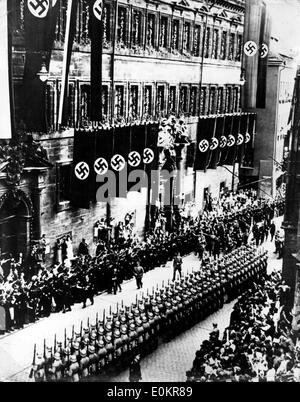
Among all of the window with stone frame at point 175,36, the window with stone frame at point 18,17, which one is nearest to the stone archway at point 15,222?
the window with stone frame at point 18,17

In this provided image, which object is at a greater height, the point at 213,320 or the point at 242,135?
the point at 242,135

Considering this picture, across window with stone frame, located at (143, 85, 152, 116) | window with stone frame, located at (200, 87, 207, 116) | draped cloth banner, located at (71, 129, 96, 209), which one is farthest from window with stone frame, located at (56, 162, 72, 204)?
window with stone frame, located at (200, 87, 207, 116)

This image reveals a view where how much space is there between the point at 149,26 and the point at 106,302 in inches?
350

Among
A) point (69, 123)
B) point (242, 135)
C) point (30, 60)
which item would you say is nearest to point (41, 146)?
point (69, 123)

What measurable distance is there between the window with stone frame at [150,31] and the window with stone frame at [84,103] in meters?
2.82

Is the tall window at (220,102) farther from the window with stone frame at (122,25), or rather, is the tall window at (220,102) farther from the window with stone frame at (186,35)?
the window with stone frame at (122,25)

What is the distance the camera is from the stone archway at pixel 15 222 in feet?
56.9

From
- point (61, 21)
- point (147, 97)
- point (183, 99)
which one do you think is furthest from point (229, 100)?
point (61, 21)

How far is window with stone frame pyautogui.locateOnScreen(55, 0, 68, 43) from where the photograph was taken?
16547mm

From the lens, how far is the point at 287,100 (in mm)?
19328

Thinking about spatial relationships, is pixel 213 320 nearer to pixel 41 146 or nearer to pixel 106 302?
pixel 106 302

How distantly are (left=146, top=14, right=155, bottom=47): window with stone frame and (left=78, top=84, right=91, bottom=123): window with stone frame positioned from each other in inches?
111

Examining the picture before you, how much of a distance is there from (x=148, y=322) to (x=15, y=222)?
4.84 m

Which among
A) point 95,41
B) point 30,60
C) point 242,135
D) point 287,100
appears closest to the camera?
point 30,60
